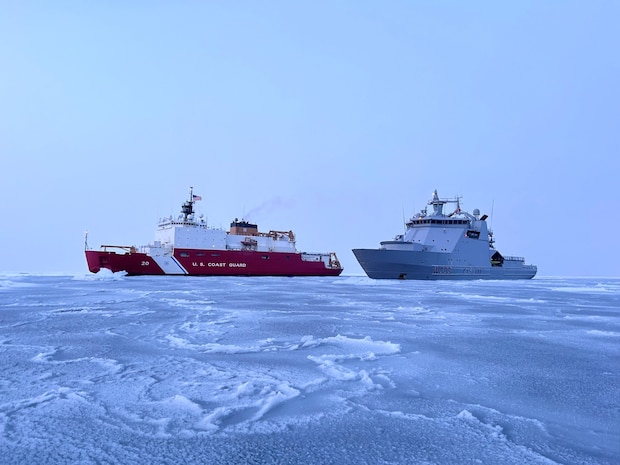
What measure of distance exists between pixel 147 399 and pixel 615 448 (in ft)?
11.8

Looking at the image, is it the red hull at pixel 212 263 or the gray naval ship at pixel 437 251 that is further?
the red hull at pixel 212 263

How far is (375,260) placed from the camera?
32906 mm

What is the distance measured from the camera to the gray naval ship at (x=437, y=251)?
33.1 m

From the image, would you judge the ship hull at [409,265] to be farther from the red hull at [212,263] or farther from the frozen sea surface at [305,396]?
the frozen sea surface at [305,396]

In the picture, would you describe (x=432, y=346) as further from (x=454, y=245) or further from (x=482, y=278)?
(x=482, y=278)

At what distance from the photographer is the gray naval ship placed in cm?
3309

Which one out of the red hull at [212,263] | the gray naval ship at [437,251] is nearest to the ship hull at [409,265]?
the gray naval ship at [437,251]

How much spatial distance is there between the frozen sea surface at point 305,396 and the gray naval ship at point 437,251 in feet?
82.8

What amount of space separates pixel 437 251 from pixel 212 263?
64.5ft

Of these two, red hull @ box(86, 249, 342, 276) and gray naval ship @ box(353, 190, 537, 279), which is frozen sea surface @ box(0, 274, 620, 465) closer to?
gray naval ship @ box(353, 190, 537, 279)

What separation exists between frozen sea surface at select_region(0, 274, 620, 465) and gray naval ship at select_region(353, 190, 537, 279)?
25232 mm

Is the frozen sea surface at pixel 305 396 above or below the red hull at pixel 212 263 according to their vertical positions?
below

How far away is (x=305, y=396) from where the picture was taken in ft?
12.8

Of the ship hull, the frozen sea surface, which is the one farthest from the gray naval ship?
the frozen sea surface
